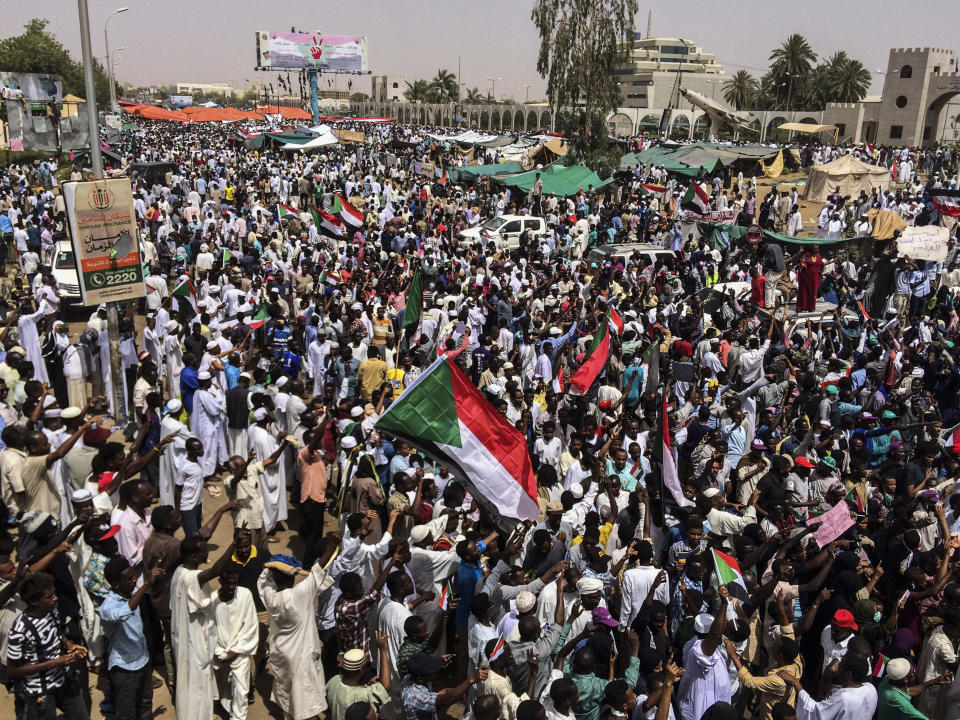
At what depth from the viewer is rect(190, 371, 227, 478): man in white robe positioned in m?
7.34

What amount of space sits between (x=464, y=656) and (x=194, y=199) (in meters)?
18.5

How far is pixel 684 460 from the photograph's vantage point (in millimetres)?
7398

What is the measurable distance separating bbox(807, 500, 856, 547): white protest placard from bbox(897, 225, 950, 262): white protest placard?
11147 millimetres

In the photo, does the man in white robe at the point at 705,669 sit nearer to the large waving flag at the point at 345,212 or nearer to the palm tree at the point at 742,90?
the large waving flag at the point at 345,212

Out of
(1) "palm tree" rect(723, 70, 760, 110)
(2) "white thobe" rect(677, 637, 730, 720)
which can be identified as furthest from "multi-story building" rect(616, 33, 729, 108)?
(2) "white thobe" rect(677, 637, 730, 720)

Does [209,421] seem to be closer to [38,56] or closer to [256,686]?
[256,686]

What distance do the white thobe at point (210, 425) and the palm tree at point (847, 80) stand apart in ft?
240

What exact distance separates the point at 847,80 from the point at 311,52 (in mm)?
48088

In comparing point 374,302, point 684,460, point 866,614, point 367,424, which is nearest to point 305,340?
point 374,302

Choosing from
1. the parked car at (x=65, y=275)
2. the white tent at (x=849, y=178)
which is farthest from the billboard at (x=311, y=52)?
the parked car at (x=65, y=275)

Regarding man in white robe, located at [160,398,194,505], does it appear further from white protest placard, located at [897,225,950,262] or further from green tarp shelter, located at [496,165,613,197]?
green tarp shelter, located at [496,165,613,197]

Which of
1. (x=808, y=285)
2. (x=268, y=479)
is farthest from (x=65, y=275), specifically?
(x=808, y=285)

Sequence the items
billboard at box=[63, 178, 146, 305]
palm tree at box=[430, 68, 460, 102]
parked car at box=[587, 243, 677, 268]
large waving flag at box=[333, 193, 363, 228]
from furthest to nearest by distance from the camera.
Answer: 1. palm tree at box=[430, 68, 460, 102]
2. large waving flag at box=[333, 193, 363, 228]
3. parked car at box=[587, 243, 677, 268]
4. billboard at box=[63, 178, 146, 305]

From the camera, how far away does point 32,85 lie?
1526 inches
